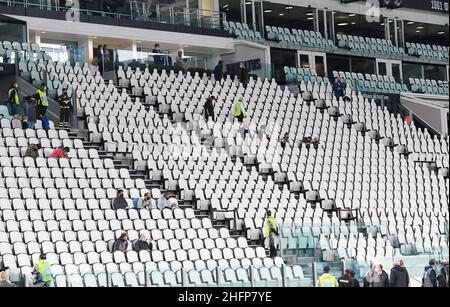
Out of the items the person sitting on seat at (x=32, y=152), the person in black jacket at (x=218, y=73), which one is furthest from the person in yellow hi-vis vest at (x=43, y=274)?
the person in black jacket at (x=218, y=73)

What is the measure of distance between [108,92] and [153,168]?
2.91 m

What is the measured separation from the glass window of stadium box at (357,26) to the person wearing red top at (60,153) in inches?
576

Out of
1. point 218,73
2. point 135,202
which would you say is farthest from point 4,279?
point 218,73

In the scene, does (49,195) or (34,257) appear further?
(49,195)

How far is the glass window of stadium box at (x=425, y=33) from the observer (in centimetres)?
3048

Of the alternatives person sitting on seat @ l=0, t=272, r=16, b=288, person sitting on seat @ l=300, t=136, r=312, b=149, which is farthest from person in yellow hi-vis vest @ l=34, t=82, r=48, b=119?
person sitting on seat @ l=0, t=272, r=16, b=288

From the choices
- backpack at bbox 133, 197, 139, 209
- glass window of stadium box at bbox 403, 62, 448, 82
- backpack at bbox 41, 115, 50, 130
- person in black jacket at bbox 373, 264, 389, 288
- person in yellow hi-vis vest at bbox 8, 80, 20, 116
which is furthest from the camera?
glass window of stadium box at bbox 403, 62, 448, 82

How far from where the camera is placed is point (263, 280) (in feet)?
37.8

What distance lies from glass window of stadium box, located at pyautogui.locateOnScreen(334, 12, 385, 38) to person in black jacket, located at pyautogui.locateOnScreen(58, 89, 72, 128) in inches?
508

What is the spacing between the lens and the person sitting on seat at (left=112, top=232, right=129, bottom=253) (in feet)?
42.9

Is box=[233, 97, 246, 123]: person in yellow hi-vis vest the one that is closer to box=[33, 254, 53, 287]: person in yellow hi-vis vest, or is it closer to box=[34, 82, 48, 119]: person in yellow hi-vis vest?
box=[34, 82, 48, 119]: person in yellow hi-vis vest

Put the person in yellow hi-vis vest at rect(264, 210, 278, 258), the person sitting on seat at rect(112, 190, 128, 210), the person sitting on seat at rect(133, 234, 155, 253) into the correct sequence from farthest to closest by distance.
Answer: the person in yellow hi-vis vest at rect(264, 210, 278, 258) < the person sitting on seat at rect(112, 190, 128, 210) < the person sitting on seat at rect(133, 234, 155, 253)

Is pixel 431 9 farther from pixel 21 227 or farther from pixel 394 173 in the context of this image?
pixel 21 227

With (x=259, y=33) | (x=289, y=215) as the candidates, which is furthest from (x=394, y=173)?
(x=259, y=33)
